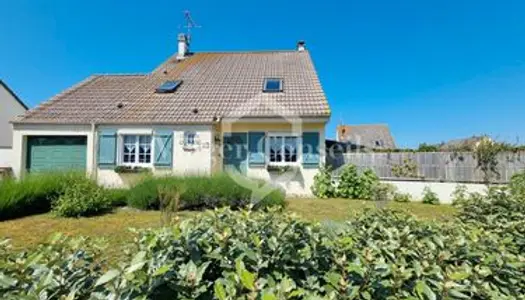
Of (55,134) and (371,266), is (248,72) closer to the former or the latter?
(55,134)

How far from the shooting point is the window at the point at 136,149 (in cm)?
1197

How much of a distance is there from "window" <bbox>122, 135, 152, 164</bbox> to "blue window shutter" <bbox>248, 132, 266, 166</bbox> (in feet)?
13.7

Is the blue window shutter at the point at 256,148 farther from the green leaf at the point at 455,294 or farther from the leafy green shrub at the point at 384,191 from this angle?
the green leaf at the point at 455,294

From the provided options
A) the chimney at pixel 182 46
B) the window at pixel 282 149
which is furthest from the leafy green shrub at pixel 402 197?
the chimney at pixel 182 46

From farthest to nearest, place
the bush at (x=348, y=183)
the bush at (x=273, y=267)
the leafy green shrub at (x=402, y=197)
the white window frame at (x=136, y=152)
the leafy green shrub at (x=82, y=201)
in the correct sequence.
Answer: the white window frame at (x=136, y=152), the bush at (x=348, y=183), the leafy green shrub at (x=402, y=197), the leafy green shrub at (x=82, y=201), the bush at (x=273, y=267)

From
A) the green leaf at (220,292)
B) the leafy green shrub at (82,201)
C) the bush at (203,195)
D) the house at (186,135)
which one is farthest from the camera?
the house at (186,135)

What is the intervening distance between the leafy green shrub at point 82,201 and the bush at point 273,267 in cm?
643

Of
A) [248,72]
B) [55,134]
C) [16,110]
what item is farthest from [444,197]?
[16,110]

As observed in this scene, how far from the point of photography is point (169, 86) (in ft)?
45.4

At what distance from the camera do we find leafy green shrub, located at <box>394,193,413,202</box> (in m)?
10.4

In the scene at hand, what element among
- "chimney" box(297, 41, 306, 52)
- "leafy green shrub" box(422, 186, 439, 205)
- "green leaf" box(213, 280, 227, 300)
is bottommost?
"leafy green shrub" box(422, 186, 439, 205)

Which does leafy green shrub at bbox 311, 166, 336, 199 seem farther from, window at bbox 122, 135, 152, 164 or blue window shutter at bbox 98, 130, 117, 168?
blue window shutter at bbox 98, 130, 117, 168

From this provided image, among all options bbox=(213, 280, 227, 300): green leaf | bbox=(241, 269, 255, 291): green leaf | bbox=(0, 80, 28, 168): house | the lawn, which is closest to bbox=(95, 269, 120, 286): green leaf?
bbox=(213, 280, 227, 300): green leaf

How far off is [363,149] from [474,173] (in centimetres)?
389
